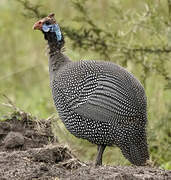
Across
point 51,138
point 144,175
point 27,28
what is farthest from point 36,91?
point 144,175

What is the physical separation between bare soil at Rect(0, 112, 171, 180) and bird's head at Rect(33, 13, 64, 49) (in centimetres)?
75

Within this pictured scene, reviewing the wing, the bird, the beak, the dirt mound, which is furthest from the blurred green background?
the wing

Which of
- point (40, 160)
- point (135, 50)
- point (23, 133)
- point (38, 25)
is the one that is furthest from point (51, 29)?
point (135, 50)

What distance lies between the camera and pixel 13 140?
5.80 m

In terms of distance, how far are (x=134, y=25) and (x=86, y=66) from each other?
81.0 inches

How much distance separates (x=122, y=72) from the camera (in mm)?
5508

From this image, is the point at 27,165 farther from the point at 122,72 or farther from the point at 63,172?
the point at 122,72

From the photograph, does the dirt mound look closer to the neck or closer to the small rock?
the small rock

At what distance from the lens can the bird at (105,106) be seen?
539cm

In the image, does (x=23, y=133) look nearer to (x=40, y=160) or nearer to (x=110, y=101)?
(x=40, y=160)

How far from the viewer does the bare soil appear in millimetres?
4734

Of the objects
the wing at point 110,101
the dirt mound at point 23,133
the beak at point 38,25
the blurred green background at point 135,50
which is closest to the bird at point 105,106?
the wing at point 110,101

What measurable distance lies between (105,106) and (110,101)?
6 cm

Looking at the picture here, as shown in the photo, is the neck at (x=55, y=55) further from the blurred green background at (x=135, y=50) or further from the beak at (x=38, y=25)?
the blurred green background at (x=135, y=50)
